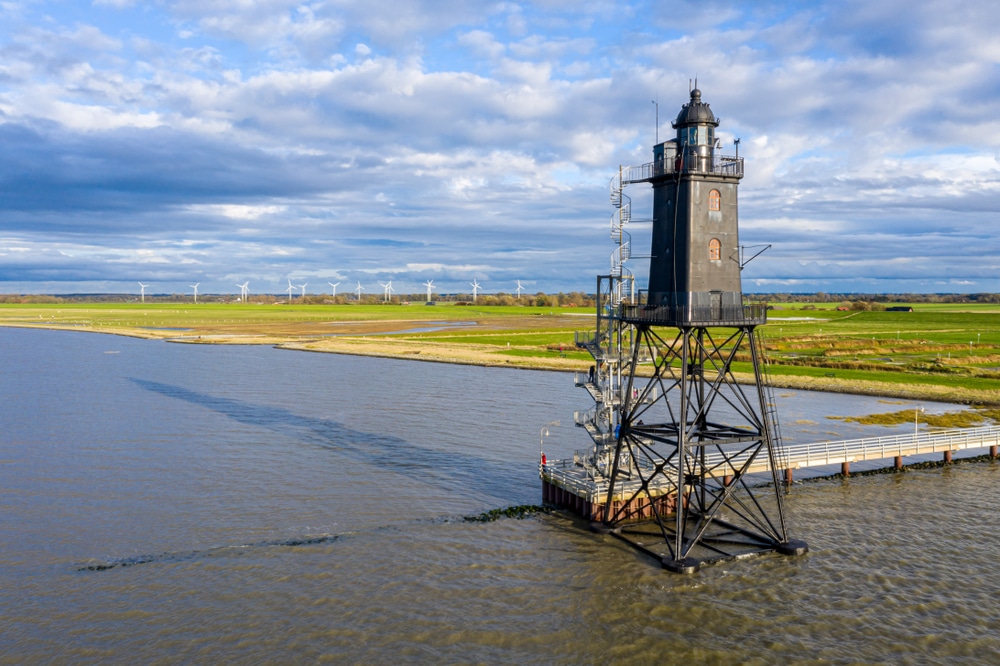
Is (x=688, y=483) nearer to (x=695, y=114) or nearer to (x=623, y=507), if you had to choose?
(x=623, y=507)

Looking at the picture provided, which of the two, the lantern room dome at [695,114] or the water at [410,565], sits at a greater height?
Result: the lantern room dome at [695,114]

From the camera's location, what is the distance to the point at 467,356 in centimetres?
9306

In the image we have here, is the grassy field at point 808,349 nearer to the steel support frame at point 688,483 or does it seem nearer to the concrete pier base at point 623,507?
the steel support frame at point 688,483

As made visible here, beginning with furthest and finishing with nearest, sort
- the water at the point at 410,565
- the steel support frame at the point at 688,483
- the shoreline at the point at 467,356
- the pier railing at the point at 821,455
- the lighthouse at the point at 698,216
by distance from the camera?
the shoreline at the point at 467,356
the pier railing at the point at 821,455
the lighthouse at the point at 698,216
the steel support frame at the point at 688,483
the water at the point at 410,565

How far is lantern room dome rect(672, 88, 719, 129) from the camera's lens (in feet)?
87.7

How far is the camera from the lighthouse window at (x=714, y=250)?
2669 centimetres

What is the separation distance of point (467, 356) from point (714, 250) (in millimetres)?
67775

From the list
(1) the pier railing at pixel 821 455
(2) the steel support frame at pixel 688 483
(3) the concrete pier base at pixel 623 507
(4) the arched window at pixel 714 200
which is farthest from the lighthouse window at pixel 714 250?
(3) the concrete pier base at pixel 623 507

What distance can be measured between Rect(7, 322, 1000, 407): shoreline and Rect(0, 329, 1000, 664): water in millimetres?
19523

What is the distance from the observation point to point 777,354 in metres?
89.8

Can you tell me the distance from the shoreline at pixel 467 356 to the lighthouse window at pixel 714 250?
31922mm

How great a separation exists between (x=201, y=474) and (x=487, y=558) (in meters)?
18.4

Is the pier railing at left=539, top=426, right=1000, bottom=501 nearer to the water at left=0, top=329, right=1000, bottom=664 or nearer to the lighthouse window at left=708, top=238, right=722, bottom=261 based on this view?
the water at left=0, top=329, right=1000, bottom=664

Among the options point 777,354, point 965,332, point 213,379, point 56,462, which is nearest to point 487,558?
point 56,462
